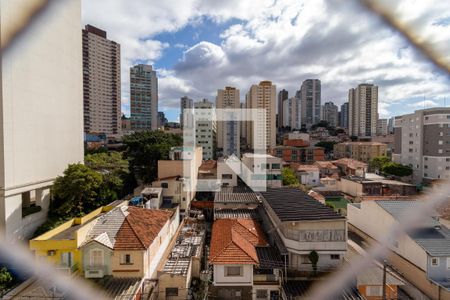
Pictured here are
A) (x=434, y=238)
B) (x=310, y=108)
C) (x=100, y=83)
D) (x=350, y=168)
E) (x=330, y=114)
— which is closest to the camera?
(x=434, y=238)

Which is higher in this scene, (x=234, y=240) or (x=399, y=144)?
(x=399, y=144)

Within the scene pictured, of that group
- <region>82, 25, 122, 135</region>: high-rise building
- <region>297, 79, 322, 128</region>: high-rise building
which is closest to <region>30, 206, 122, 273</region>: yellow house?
<region>82, 25, 122, 135</region>: high-rise building

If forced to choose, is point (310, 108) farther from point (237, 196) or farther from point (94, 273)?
point (94, 273)

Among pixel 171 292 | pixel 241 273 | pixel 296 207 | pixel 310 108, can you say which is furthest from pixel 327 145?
pixel 171 292

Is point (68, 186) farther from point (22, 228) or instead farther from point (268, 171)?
point (268, 171)

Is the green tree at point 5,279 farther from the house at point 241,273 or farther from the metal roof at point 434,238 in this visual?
the metal roof at point 434,238

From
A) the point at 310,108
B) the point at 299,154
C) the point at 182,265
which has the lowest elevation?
the point at 182,265

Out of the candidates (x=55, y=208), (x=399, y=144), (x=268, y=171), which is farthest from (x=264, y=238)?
(x=399, y=144)
